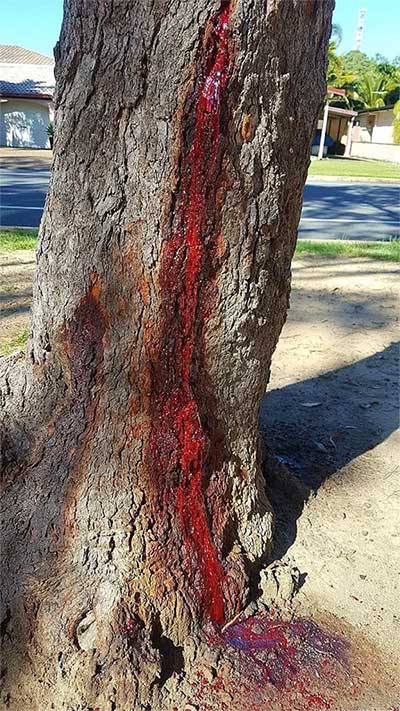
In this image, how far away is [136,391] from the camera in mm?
1769

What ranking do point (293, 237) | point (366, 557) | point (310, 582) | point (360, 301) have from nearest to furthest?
point (293, 237)
point (310, 582)
point (366, 557)
point (360, 301)

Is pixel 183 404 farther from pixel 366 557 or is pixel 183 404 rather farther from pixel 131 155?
pixel 366 557

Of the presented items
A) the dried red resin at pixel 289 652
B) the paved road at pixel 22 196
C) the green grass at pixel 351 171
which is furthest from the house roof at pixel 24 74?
the dried red resin at pixel 289 652

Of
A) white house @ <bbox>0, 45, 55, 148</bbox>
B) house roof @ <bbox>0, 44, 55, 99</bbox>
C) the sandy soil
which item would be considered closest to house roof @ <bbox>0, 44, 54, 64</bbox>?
house roof @ <bbox>0, 44, 55, 99</bbox>

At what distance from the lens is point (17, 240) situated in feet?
22.7

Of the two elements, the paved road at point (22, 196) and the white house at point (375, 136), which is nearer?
the paved road at point (22, 196)

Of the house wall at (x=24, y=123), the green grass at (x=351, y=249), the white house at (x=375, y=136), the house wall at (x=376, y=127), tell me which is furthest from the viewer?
the house wall at (x=376, y=127)

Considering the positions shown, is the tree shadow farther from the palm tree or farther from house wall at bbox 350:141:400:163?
the palm tree

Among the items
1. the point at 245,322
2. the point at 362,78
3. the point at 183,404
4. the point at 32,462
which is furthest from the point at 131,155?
the point at 362,78

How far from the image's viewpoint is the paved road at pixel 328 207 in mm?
9352

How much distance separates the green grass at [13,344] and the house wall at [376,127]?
134ft

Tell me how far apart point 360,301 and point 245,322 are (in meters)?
3.76

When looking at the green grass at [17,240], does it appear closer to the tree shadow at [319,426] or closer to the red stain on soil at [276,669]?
the tree shadow at [319,426]

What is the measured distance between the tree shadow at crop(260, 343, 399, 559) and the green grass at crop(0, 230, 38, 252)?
3884 millimetres
